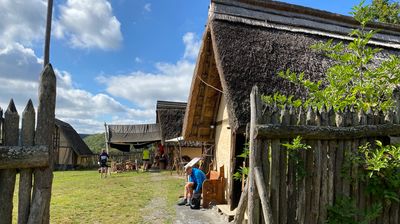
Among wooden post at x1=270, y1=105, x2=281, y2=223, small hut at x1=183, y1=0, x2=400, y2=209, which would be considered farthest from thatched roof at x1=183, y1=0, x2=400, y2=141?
wooden post at x1=270, y1=105, x2=281, y2=223

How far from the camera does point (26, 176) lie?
3195mm

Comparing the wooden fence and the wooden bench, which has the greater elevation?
the wooden fence

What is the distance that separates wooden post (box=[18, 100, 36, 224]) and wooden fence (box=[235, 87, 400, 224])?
2.31 meters

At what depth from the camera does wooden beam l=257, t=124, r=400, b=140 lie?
3920 mm

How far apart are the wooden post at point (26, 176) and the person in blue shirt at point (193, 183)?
237 inches

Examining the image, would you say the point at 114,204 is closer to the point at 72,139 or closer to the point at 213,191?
the point at 213,191

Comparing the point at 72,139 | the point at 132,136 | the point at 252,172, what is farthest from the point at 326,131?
the point at 72,139

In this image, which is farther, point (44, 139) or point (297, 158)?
point (297, 158)

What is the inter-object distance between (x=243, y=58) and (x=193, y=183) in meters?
3.58

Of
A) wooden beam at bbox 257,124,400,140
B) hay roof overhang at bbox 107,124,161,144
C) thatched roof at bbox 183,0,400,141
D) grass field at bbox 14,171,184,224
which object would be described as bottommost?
grass field at bbox 14,171,184,224

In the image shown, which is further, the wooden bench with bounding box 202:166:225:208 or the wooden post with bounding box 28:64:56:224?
the wooden bench with bounding box 202:166:225:208

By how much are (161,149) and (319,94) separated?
20273 mm

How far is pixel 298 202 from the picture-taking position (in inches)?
159

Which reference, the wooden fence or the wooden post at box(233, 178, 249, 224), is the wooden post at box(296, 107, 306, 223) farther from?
the wooden post at box(233, 178, 249, 224)
